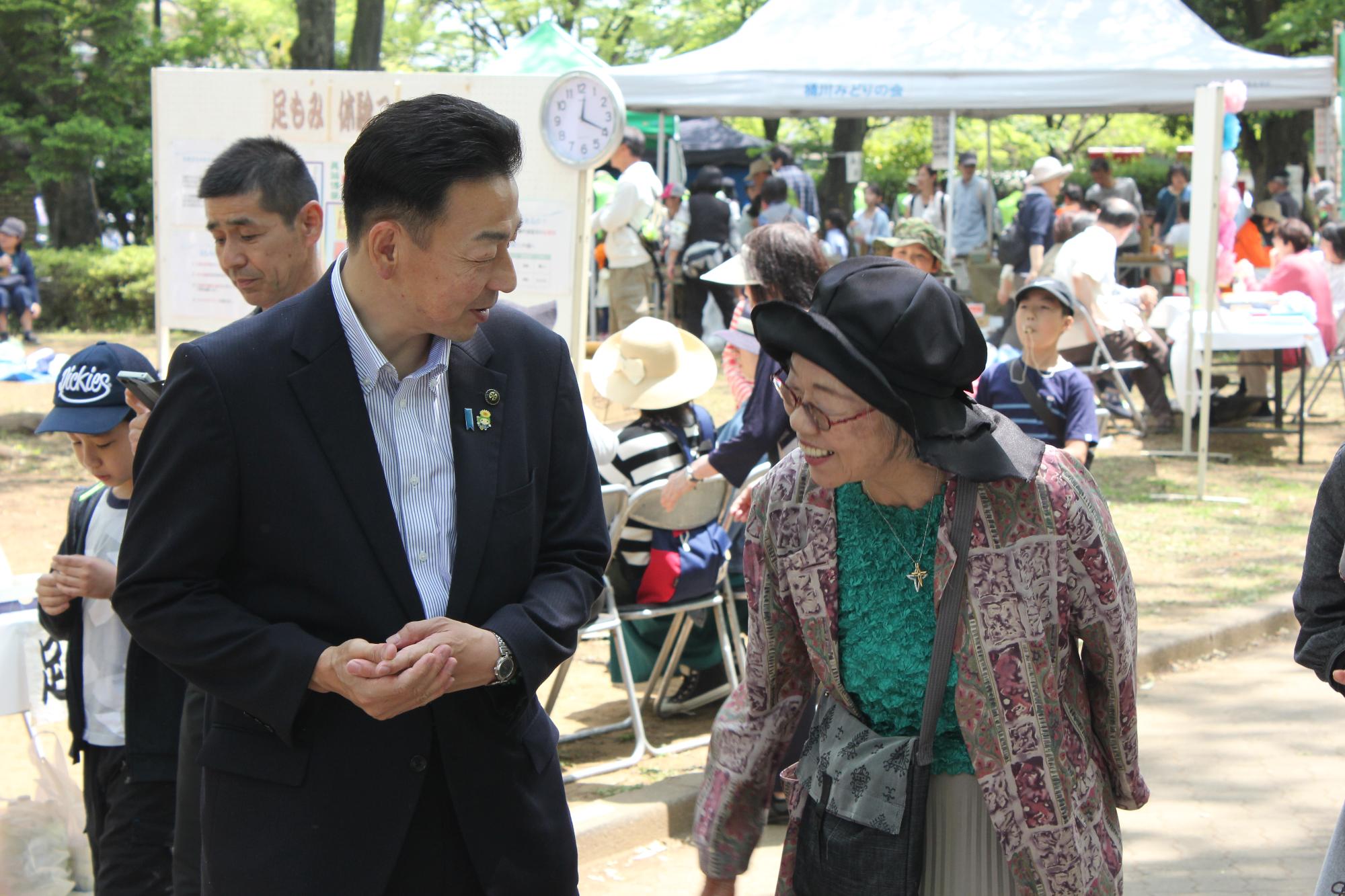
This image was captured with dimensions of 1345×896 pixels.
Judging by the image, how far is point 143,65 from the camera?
2228cm

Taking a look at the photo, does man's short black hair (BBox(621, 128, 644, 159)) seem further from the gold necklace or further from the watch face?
the gold necklace

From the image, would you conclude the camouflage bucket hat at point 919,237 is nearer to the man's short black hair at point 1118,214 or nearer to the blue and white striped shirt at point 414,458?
the blue and white striped shirt at point 414,458

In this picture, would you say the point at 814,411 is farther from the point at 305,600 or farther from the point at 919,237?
the point at 919,237

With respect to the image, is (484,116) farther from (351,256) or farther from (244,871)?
(244,871)

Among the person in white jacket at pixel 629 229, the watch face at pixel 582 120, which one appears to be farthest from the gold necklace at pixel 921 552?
the person in white jacket at pixel 629 229

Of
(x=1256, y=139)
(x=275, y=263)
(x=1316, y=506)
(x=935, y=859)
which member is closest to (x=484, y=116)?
(x=275, y=263)

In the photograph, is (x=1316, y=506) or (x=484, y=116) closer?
(x=484, y=116)

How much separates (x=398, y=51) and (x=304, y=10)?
68.3 ft

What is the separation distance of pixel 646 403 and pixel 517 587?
306 cm

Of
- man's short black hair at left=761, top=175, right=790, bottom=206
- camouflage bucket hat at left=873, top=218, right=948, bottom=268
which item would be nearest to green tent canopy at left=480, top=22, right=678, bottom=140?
man's short black hair at left=761, top=175, right=790, bottom=206

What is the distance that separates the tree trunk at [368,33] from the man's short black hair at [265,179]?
14192 millimetres

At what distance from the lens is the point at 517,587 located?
7.47 feet

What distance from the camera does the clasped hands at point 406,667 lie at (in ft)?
6.55

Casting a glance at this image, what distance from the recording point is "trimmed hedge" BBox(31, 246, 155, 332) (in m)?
20.0
